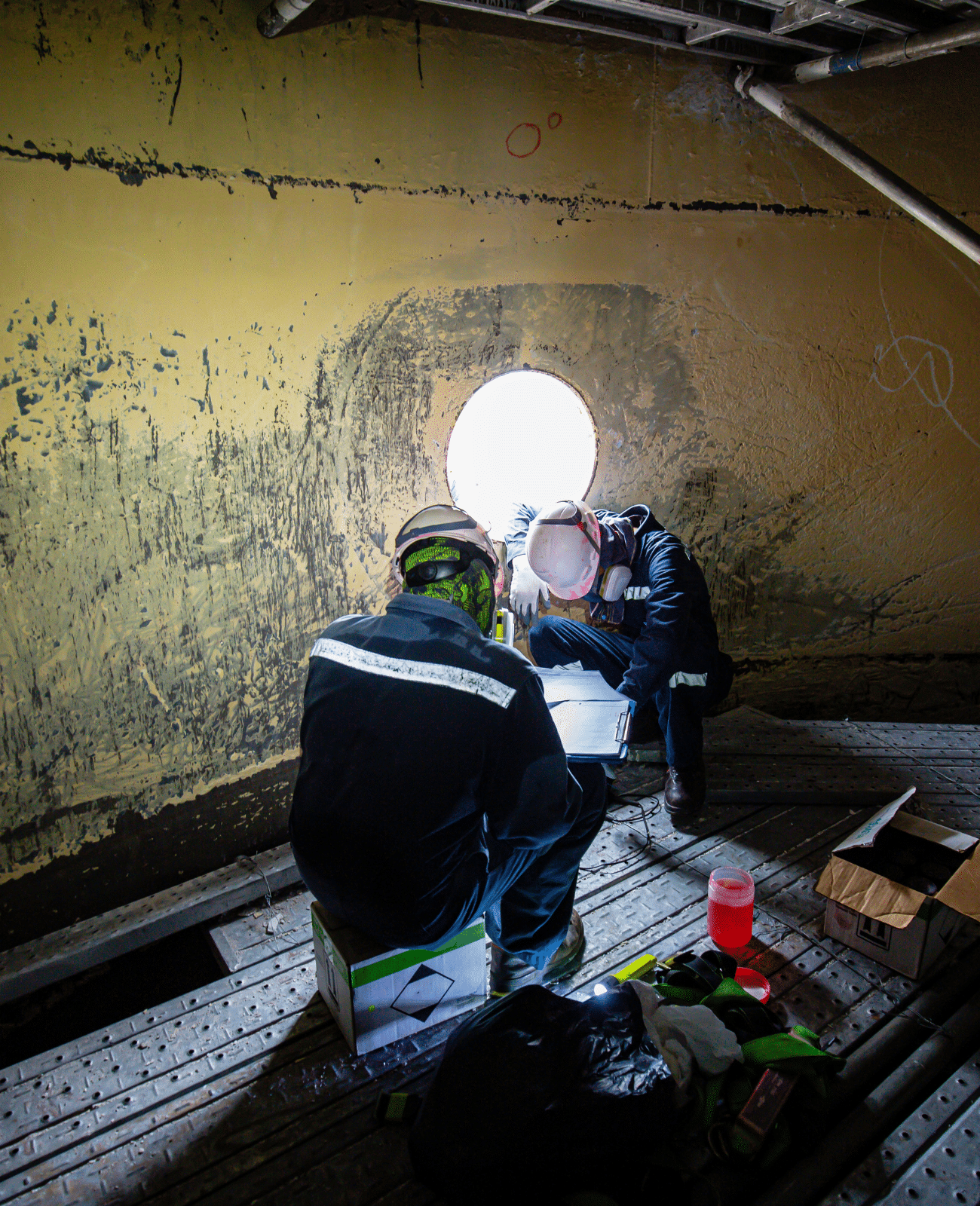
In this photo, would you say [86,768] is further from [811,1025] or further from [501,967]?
[811,1025]

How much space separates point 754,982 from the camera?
2453mm

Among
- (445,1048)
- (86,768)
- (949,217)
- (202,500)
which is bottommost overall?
(445,1048)

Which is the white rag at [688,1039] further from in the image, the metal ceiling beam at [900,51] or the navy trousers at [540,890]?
the metal ceiling beam at [900,51]

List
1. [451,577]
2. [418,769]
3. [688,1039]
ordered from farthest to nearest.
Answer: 1. [451,577]
2. [688,1039]
3. [418,769]

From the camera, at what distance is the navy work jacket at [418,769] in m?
1.92

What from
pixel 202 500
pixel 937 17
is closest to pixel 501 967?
pixel 202 500

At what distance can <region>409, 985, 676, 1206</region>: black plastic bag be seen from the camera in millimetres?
1741

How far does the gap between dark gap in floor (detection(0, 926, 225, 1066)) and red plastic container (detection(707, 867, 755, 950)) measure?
1774 mm

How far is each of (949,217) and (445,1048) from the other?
127 inches

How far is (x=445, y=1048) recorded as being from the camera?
201 centimetres

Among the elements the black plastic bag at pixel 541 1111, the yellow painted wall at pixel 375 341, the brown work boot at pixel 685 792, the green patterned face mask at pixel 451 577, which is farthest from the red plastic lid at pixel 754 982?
the yellow painted wall at pixel 375 341

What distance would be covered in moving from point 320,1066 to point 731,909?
1375 mm

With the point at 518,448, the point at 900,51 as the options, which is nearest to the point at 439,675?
the point at 518,448

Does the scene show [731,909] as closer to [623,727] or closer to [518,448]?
[623,727]
